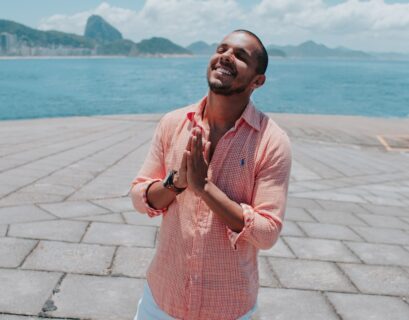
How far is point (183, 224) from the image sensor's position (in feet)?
4.95

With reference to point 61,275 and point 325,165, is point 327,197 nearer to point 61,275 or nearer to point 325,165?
point 325,165

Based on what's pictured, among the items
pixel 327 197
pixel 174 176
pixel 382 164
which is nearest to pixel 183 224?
pixel 174 176

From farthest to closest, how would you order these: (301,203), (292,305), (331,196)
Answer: (331,196)
(301,203)
(292,305)

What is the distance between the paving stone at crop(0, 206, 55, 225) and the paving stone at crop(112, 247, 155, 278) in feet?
3.15

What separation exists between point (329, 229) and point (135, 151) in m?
4.37

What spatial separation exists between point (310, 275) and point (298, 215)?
58.7 inches

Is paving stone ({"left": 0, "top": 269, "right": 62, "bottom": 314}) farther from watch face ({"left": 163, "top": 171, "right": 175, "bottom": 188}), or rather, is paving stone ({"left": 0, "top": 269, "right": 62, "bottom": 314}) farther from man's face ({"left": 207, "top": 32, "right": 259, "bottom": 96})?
man's face ({"left": 207, "top": 32, "right": 259, "bottom": 96})

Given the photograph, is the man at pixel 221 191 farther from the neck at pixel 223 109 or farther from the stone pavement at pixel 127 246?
the stone pavement at pixel 127 246

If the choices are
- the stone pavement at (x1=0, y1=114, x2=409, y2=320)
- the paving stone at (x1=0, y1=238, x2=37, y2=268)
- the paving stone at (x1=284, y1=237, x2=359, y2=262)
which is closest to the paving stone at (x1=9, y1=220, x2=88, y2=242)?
the stone pavement at (x1=0, y1=114, x2=409, y2=320)

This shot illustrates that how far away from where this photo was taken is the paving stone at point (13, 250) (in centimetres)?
297

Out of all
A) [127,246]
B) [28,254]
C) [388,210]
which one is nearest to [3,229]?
[28,254]

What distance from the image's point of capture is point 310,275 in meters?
3.21

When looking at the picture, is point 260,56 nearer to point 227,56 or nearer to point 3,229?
point 227,56

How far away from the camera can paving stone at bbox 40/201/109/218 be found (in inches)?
160
